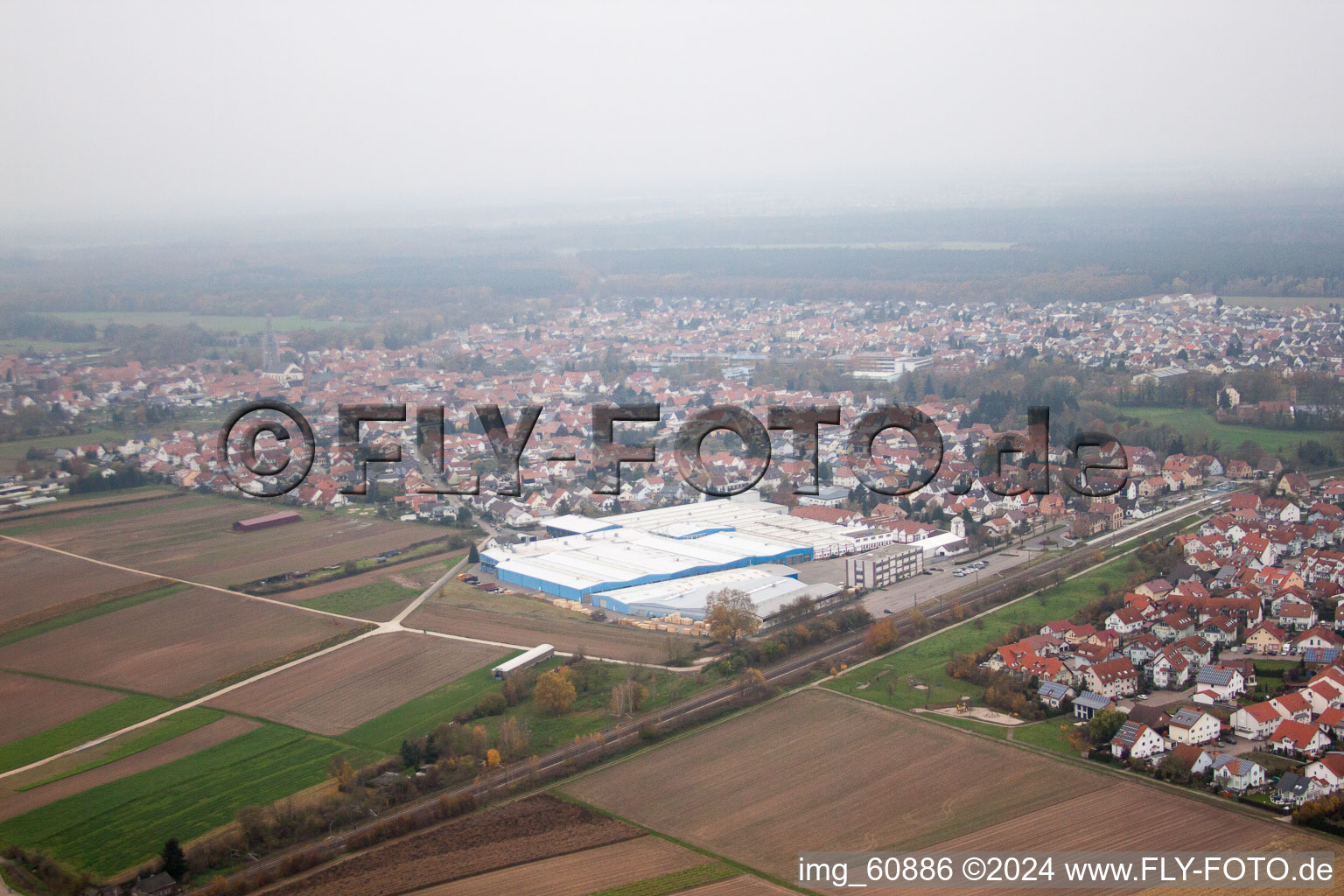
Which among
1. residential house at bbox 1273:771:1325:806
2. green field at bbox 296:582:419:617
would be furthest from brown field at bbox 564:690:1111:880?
green field at bbox 296:582:419:617

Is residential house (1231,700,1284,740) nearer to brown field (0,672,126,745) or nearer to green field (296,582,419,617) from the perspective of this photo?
green field (296,582,419,617)

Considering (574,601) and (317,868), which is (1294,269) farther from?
(317,868)

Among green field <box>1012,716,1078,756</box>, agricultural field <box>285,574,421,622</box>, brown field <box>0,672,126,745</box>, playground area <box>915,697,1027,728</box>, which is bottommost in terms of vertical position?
brown field <box>0,672,126,745</box>

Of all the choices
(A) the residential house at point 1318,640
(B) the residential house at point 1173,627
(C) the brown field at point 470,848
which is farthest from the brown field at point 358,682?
(A) the residential house at point 1318,640

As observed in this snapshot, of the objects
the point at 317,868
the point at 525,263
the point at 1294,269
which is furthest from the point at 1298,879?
the point at 525,263

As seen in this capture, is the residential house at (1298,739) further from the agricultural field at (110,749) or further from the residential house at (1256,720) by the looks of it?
the agricultural field at (110,749)
